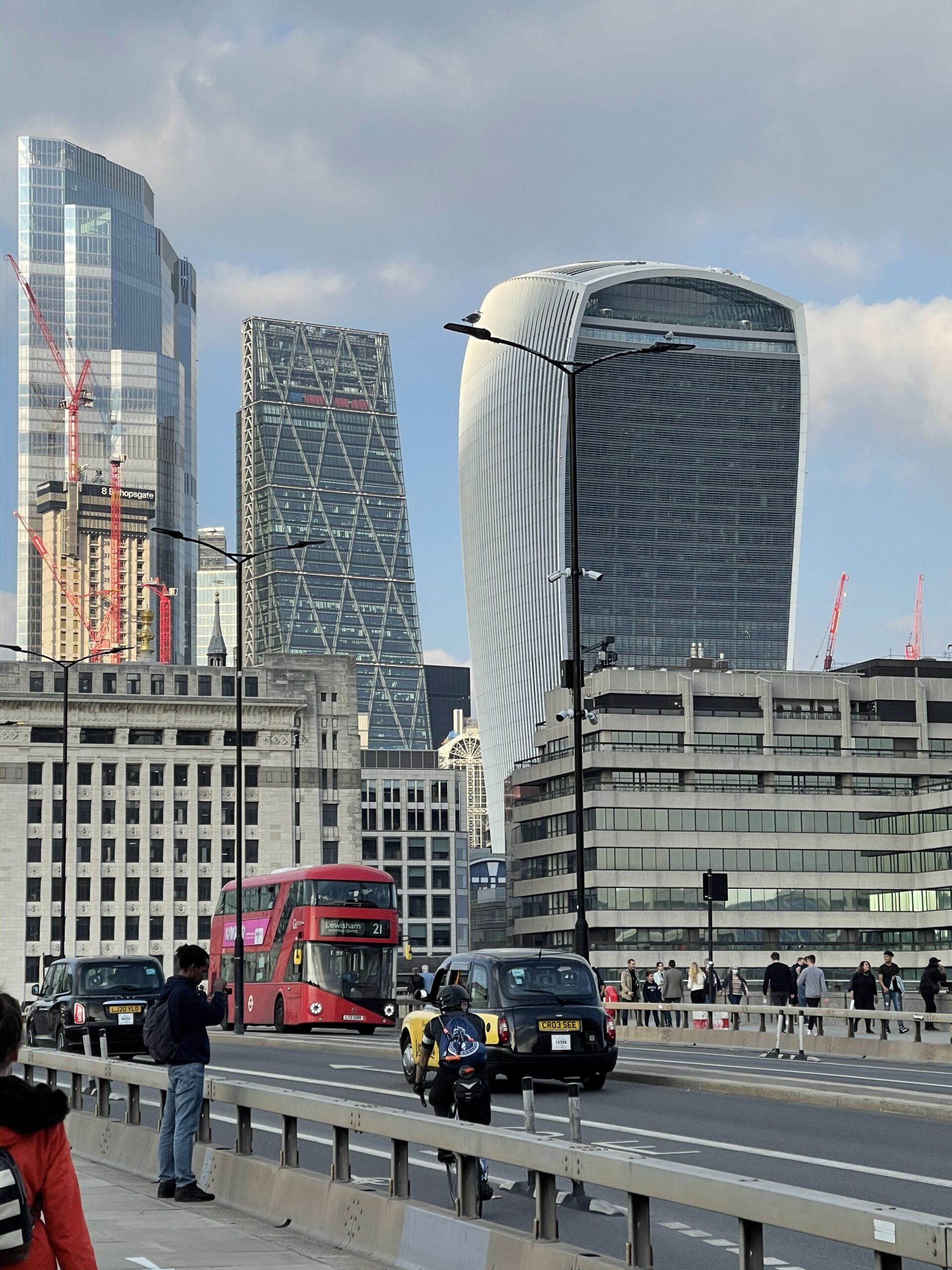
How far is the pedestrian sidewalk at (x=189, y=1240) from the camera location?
11.7m

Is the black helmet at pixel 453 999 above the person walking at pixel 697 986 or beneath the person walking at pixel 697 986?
above

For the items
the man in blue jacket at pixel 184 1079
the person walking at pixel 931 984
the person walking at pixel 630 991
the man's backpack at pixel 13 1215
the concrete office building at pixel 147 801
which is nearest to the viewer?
the man's backpack at pixel 13 1215

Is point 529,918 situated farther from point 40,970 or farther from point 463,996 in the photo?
point 463,996

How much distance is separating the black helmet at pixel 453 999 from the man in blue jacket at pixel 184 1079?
1.78m

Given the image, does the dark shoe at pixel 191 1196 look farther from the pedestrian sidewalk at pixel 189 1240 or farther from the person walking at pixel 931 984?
the person walking at pixel 931 984

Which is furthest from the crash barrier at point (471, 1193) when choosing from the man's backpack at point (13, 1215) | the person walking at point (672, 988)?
the person walking at point (672, 988)

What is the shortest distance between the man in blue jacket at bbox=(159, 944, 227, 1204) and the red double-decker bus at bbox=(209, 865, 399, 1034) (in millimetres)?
34242

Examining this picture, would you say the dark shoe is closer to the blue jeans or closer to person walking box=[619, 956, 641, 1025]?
the blue jeans

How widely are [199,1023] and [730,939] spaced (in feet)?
407

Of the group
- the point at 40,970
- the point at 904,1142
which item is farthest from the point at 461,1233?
the point at 40,970

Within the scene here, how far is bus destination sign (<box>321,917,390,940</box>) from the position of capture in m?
50.1

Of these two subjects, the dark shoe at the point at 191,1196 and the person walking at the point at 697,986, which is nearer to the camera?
the dark shoe at the point at 191,1196

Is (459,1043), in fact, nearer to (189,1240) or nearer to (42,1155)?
(189,1240)

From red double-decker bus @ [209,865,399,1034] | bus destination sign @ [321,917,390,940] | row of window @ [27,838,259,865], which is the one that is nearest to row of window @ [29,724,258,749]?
row of window @ [27,838,259,865]
